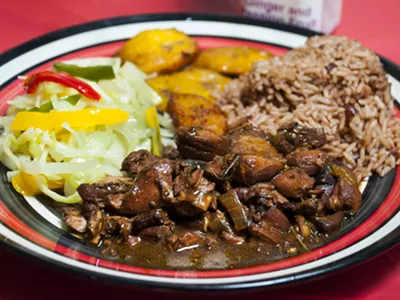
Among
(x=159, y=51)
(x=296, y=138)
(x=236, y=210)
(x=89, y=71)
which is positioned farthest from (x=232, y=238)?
(x=159, y=51)

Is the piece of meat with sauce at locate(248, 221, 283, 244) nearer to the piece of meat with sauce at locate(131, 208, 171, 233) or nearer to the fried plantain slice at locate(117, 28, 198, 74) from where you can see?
the piece of meat with sauce at locate(131, 208, 171, 233)

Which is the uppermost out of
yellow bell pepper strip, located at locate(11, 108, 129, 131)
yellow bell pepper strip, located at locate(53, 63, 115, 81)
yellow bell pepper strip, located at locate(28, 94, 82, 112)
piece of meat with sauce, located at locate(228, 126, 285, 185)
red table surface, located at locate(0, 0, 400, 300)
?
yellow bell pepper strip, located at locate(53, 63, 115, 81)

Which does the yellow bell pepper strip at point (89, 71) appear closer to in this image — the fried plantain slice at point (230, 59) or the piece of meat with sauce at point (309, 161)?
the fried plantain slice at point (230, 59)

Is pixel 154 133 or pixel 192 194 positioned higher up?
pixel 192 194

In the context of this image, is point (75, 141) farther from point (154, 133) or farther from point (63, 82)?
point (154, 133)

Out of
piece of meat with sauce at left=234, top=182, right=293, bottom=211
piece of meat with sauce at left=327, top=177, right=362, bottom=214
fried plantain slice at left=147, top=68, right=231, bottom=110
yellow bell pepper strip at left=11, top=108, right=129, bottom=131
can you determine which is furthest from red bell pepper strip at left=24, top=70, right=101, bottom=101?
piece of meat with sauce at left=327, top=177, right=362, bottom=214

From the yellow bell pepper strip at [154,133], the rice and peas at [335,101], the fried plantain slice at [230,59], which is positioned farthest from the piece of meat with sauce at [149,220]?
the fried plantain slice at [230,59]
